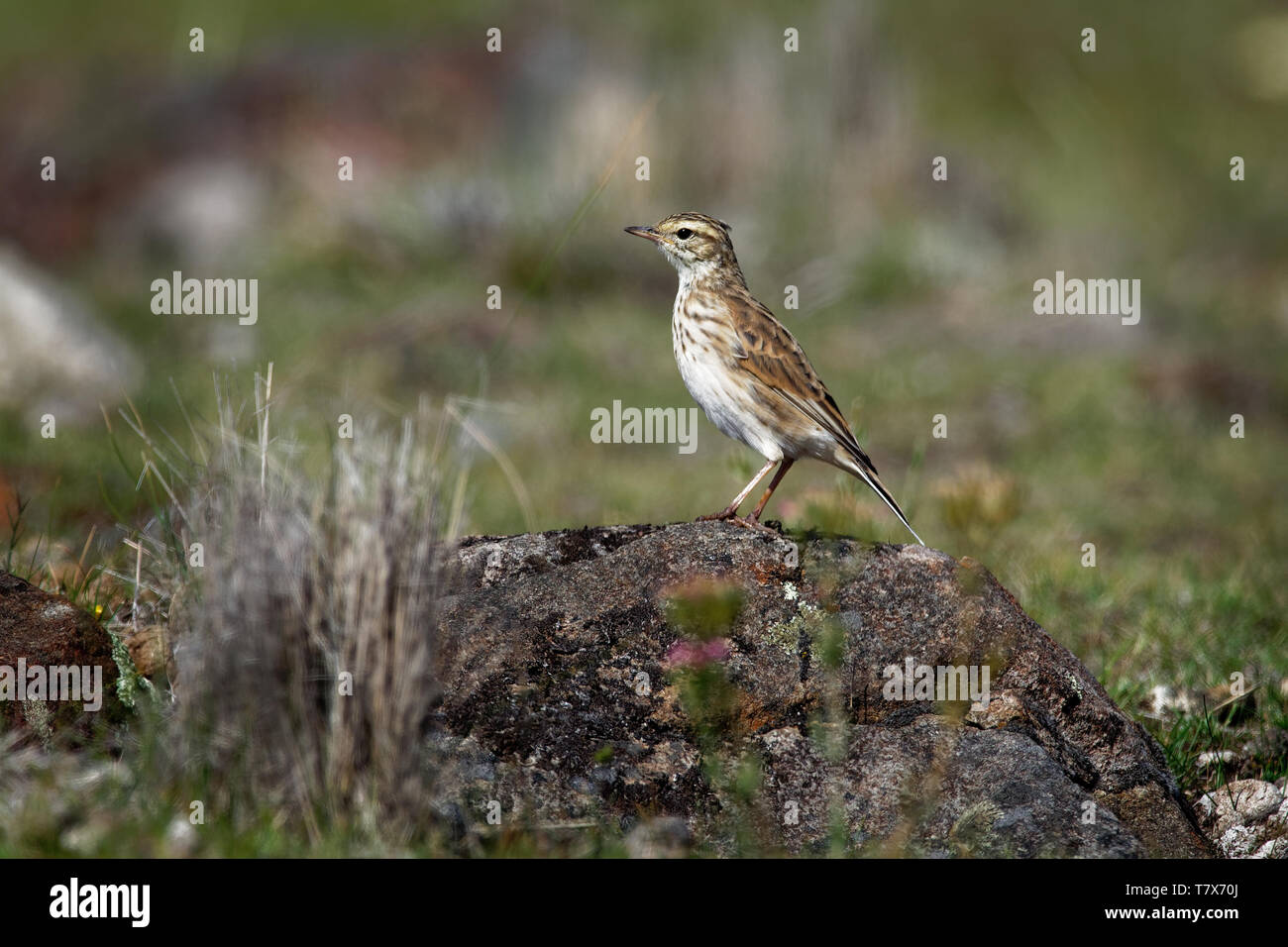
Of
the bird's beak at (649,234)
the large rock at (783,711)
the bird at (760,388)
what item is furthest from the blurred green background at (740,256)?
the large rock at (783,711)

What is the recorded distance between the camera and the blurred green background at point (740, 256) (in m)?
9.31

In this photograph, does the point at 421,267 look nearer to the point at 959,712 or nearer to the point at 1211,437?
the point at 1211,437

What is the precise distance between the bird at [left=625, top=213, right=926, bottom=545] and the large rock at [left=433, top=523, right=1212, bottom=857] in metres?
0.84

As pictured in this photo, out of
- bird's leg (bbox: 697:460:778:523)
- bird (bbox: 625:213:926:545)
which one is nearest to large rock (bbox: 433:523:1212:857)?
bird's leg (bbox: 697:460:778:523)

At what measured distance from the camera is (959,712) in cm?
480

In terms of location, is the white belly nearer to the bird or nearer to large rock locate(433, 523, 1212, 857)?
the bird

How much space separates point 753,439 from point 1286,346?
1044cm

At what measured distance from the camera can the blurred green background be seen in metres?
9.31

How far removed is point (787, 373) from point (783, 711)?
1.84m

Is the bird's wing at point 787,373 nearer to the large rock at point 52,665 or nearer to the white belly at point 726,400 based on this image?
the white belly at point 726,400

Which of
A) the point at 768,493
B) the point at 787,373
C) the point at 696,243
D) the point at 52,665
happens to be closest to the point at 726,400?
the point at 787,373

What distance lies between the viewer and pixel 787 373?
616cm

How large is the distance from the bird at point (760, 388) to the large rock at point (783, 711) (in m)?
0.84

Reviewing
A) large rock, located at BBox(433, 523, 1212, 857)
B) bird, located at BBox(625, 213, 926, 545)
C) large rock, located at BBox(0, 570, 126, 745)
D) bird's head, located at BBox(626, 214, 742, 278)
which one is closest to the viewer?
large rock, located at BBox(433, 523, 1212, 857)
